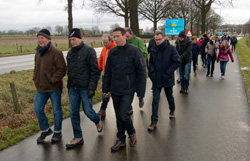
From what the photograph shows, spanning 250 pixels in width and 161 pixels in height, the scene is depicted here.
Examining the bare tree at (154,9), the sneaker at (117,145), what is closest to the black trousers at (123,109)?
the sneaker at (117,145)

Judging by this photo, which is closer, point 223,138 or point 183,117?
point 223,138

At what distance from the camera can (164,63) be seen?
4703 millimetres

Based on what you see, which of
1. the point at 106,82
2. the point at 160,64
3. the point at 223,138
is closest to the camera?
the point at 106,82

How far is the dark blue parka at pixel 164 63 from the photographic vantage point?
469cm

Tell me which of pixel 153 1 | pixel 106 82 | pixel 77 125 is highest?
pixel 153 1

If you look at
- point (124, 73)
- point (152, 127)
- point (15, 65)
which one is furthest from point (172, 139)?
point (15, 65)

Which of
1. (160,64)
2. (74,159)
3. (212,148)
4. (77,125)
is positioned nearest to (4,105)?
(77,125)

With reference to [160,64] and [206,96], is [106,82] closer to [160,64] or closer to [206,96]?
[160,64]

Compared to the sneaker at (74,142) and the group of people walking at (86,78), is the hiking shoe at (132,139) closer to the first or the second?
the group of people walking at (86,78)

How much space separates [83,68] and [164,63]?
1762mm

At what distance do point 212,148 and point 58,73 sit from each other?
9.47ft

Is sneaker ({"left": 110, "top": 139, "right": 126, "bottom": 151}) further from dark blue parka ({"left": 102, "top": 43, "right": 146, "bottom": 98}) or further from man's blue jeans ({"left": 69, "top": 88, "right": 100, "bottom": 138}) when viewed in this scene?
dark blue parka ({"left": 102, "top": 43, "right": 146, "bottom": 98})

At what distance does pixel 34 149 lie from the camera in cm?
387

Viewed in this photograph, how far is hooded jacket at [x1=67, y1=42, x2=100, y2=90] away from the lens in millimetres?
3771
